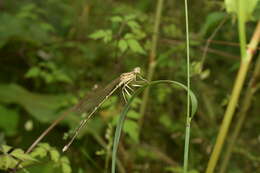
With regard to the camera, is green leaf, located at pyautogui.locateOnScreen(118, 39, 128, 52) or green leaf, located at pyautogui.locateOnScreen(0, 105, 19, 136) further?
green leaf, located at pyautogui.locateOnScreen(0, 105, 19, 136)

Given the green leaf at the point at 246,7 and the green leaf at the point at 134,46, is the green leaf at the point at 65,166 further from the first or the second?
the green leaf at the point at 246,7

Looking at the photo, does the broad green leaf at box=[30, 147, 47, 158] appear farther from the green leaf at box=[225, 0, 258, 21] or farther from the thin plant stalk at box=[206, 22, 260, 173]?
the green leaf at box=[225, 0, 258, 21]

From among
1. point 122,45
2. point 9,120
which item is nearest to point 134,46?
point 122,45

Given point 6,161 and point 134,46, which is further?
point 134,46

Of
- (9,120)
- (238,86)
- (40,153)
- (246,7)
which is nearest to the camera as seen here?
(246,7)

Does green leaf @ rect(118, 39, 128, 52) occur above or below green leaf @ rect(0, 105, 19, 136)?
→ above

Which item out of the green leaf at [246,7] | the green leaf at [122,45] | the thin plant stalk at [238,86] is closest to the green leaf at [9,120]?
the green leaf at [122,45]

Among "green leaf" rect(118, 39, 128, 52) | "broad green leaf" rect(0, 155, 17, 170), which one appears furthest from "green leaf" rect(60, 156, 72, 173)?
"green leaf" rect(118, 39, 128, 52)

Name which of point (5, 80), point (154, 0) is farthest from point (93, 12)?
point (5, 80)

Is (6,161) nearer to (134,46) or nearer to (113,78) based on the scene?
(134,46)
